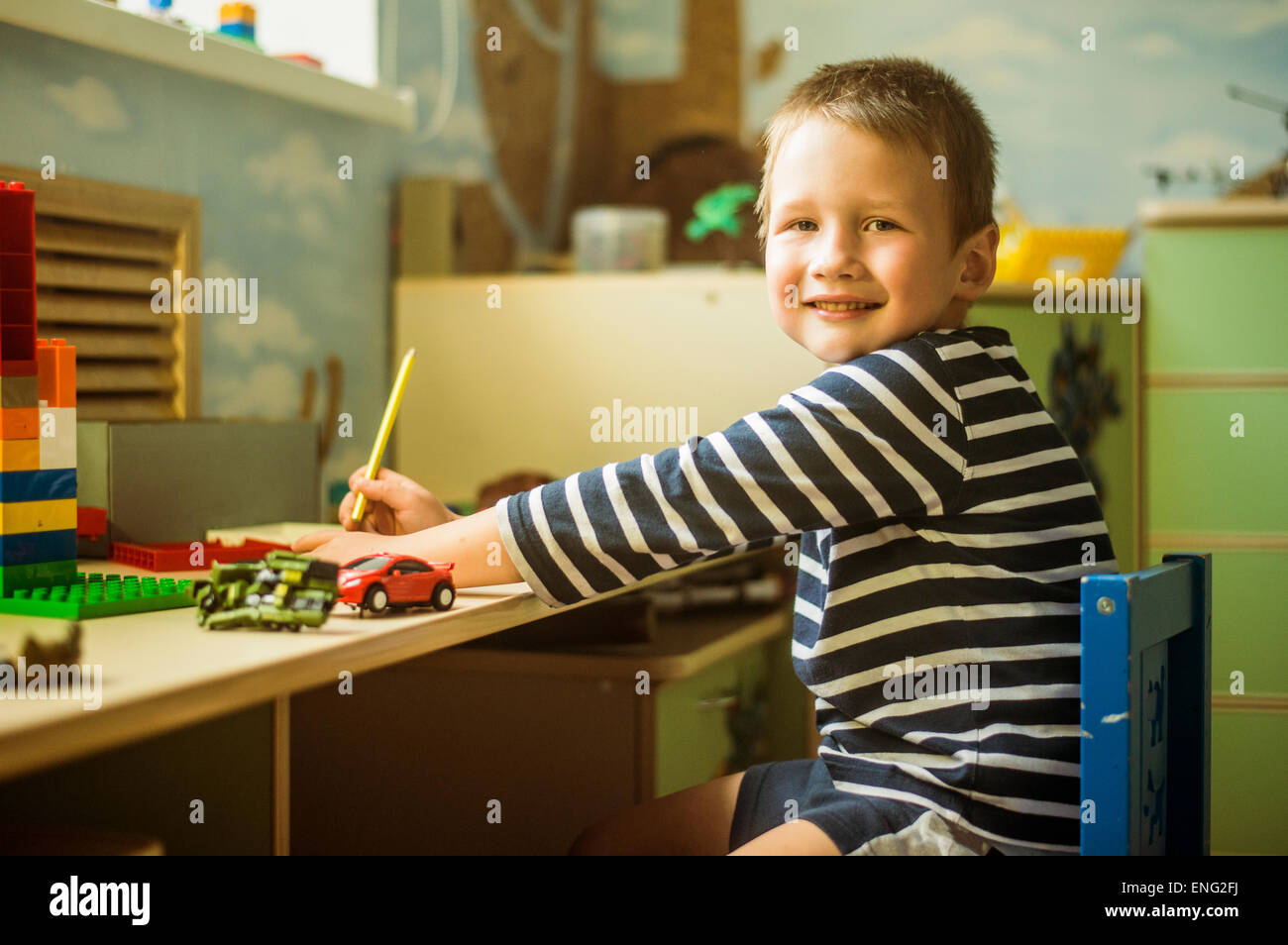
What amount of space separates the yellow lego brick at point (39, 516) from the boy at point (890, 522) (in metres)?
0.18

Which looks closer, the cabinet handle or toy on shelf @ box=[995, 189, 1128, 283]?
the cabinet handle

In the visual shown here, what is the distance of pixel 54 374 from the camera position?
91 cm

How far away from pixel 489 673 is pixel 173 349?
0.61 metres

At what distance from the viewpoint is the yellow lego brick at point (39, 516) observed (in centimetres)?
85

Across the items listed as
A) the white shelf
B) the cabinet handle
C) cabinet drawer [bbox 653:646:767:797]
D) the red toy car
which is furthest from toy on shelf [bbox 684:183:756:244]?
the red toy car

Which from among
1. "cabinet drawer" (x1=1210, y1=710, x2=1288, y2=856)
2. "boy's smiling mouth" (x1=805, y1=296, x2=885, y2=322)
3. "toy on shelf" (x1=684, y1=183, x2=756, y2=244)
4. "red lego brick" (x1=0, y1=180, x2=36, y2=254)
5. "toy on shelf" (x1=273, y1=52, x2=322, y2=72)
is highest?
"toy on shelf" (x1=273, y1=52, x2=322, y2=72)

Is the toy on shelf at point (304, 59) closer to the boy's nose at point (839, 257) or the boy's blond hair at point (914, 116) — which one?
the boy's blond hair at point (914, 116)

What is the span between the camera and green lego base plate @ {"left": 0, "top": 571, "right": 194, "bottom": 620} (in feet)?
2.66

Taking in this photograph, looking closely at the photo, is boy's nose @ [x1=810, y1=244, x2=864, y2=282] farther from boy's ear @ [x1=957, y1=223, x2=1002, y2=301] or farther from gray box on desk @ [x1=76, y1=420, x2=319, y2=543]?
gray box on desk @ [x1=76, y1=420, x2=319, y2=543]

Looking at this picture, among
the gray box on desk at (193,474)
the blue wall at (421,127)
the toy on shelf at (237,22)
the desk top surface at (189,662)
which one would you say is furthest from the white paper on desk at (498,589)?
the toy on shelf at (237,22)

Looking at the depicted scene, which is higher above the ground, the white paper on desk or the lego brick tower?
the lego brick tower

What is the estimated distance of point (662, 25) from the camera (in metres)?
2.76

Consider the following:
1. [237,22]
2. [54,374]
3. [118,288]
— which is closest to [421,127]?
[237,22]
